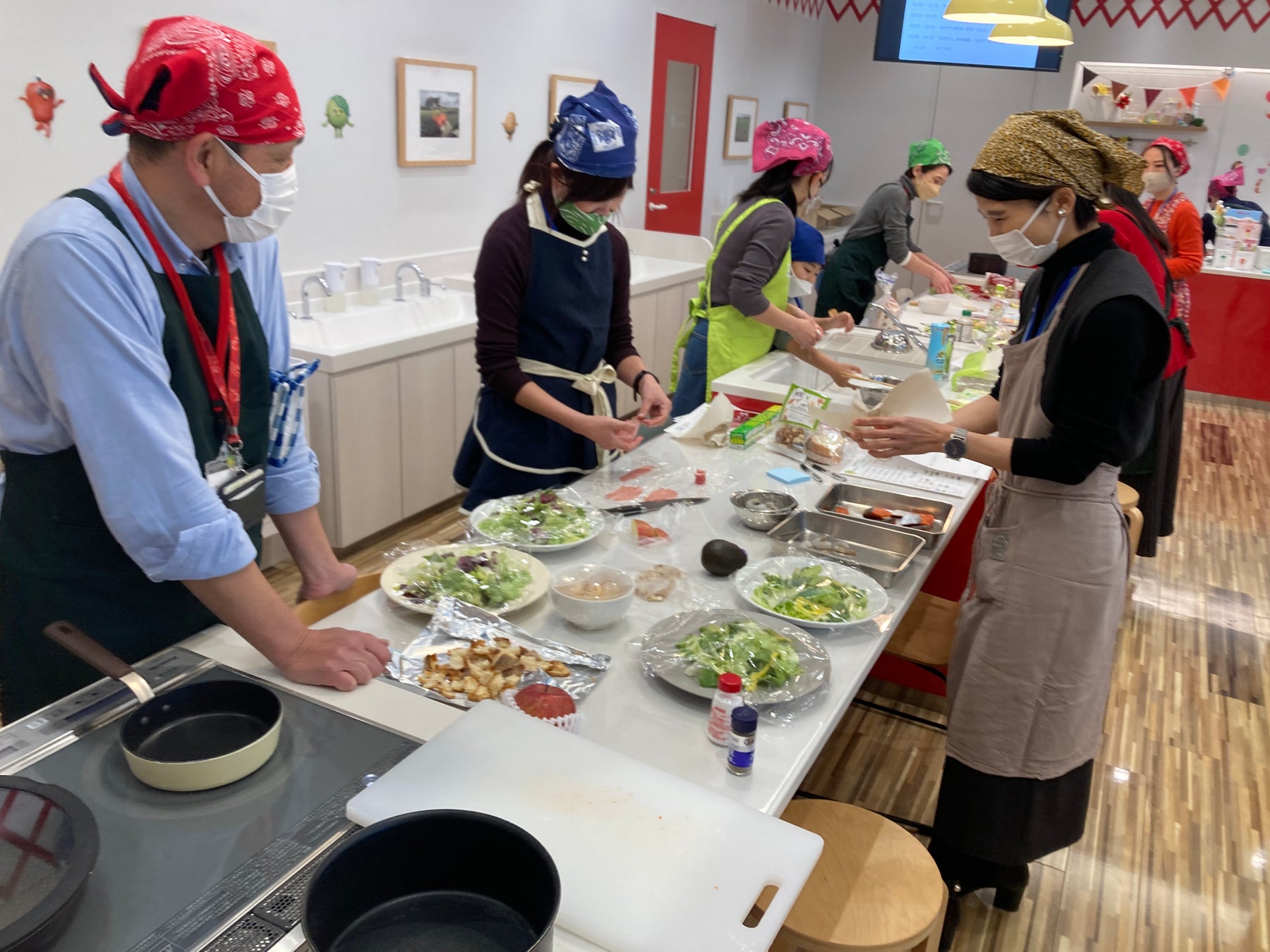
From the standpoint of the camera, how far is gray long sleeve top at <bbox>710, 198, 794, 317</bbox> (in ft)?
9.90

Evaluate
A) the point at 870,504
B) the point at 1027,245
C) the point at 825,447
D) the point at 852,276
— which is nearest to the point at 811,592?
the point at 870,504

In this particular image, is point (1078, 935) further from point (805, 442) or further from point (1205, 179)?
point (1205, 179)

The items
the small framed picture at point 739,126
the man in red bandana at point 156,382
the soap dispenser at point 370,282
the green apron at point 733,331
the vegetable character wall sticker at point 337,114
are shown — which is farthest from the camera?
the small framed picture at point 739,126

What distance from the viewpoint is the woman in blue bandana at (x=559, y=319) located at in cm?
213

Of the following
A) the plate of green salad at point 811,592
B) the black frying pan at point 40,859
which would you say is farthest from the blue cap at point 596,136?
the black frying pan at point 40,859

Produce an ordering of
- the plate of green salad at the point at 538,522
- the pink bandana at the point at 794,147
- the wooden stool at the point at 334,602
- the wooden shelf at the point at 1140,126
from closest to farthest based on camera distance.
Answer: the wooden stool at the point at 334,602, the plate of green salad at the point at 538,522, the pink bandana at the point at 794,147, the wooden shelf at the point at 1140,126

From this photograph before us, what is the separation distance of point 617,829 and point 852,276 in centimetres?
400

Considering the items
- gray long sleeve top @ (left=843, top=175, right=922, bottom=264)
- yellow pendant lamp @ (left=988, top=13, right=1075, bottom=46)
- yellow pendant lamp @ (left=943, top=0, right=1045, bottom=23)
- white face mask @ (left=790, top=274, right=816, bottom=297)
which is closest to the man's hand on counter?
white face mask @ (left=790, top=274, right=816, bottom=297)

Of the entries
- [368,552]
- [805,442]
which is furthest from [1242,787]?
[368,552]

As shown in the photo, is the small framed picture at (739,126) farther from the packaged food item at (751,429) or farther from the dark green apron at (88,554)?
the dark green apron at (88,554)

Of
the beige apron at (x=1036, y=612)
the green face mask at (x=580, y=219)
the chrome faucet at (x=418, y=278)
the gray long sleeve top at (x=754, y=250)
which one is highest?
the green face mask at (x=580, y=219)

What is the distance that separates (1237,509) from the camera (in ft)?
16.1

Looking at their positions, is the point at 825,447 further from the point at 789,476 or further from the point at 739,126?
the point at 739,126

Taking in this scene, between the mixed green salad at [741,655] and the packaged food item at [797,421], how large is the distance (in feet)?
3.63
